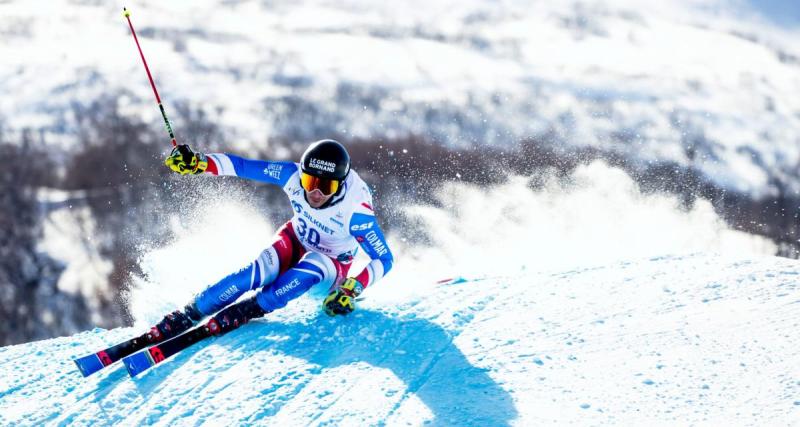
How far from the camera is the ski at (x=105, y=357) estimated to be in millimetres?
3908

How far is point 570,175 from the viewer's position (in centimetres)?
3806

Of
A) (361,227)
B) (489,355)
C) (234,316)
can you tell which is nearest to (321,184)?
(361,227)

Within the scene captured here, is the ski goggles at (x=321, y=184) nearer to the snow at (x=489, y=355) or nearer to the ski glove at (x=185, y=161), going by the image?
the ski glove at (x=185, y=161)

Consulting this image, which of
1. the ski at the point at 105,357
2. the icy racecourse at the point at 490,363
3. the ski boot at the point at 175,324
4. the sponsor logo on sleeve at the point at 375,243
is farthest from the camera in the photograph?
the sponsor logo on sleeve at the point at 375,243

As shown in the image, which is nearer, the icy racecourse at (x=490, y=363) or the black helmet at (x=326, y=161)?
the icy racecourse at (x=490, y=363)

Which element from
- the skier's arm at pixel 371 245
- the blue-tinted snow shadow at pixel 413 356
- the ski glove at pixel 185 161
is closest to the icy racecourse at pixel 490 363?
the blue-tinted snow shadow at pixel 413 356

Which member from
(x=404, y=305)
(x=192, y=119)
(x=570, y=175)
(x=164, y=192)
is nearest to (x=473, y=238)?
(x=570, y=175)

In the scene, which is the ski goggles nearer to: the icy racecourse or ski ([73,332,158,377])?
the icy racecourse

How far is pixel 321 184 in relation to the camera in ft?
14.6

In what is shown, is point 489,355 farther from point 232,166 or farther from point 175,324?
point 232,166

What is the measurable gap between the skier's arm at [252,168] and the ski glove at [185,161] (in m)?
0.08

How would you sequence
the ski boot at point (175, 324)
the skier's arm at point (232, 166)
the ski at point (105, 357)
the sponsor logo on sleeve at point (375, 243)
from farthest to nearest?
the sponsor logo on sleeve at point (375, 243) → the skier's arm at point (232, 166) → the ski boot at point (175, 324) → the ski at point (105, 357)

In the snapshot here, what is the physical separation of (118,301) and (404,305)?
91.1 feet

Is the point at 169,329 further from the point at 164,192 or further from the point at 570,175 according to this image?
the point at 570,175
